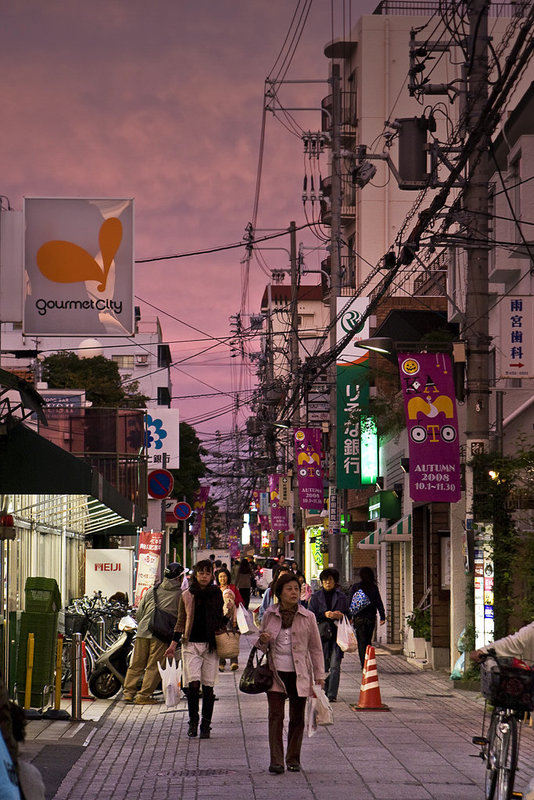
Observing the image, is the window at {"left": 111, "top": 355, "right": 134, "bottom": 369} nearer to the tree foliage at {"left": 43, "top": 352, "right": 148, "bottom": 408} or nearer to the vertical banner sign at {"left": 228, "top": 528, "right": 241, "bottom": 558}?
the tree foliage at {"left": 43, "top": 352, "right": 148, "bottom": 408}

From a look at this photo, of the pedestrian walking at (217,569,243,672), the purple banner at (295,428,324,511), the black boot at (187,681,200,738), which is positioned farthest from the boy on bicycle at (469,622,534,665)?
the purple banner at (295,428,324,511)

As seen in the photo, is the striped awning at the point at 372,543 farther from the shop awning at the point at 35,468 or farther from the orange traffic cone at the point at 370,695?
the shop awning at the point at 35,468

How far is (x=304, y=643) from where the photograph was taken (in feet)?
40.9

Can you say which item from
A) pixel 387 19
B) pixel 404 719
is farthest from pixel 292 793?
pixel 387 19

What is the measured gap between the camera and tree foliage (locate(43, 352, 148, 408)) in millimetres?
65500

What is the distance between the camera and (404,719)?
16469 mm

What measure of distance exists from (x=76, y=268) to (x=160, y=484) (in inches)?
725

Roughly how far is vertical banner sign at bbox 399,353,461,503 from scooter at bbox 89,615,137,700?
488cm

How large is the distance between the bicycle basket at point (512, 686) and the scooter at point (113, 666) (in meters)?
10.7

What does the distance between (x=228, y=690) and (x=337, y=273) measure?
16284 mm

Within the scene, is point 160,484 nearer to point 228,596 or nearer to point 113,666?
point 228,596

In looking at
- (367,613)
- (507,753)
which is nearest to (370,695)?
(367,613)

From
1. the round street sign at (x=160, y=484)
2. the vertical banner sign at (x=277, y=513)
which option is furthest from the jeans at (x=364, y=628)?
the vertical banner sign at (x=277, y=513)

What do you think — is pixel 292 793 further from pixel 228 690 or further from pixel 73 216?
pixel 228 690
